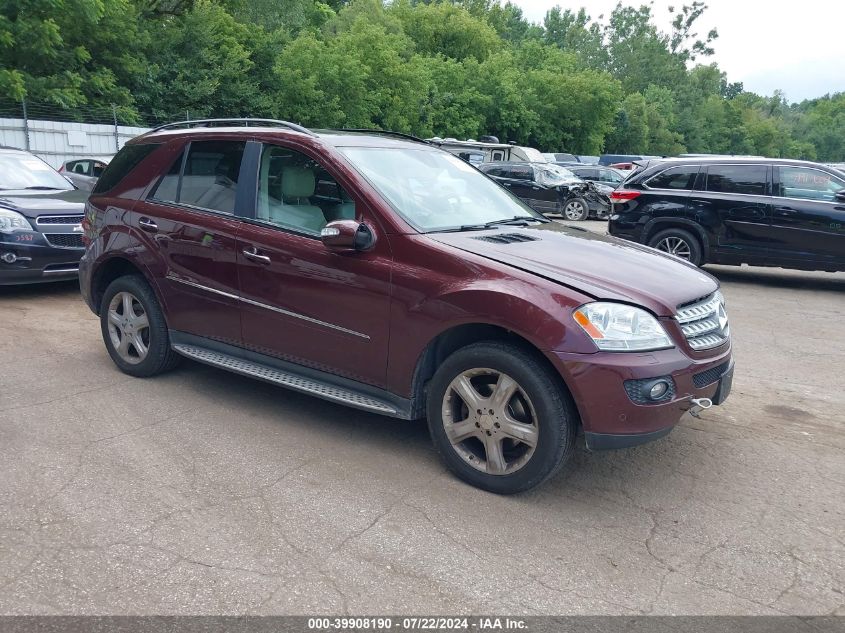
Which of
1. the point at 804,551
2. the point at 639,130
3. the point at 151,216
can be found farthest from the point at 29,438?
the point at 639,130

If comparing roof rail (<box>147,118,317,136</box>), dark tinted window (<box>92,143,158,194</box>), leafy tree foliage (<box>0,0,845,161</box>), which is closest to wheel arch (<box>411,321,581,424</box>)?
roof rail (<box>147,118,317,136</box>)

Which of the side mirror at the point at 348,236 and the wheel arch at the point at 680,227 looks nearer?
the side mirror at the point at 348,236

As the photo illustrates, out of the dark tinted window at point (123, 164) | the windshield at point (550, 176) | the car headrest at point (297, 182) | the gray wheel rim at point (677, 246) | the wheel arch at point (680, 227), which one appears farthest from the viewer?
the windshield at point (550, 176)

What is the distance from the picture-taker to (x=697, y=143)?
84875 mm

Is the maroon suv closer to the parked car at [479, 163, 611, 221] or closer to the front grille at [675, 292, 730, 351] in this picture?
the front grille at [675, 292, 730, 351]

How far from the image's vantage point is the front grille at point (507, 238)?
4281 mm

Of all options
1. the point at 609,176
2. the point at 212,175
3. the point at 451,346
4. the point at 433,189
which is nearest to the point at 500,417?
the point at 451,346

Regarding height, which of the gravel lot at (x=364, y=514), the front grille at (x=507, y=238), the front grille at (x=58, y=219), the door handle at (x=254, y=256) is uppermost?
the front grille at (x=507, y=238)

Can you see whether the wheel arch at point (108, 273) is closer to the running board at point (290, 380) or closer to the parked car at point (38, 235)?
the running board at point (290, 380)

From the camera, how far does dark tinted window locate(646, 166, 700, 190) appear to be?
10.8 metres

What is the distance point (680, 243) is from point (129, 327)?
784cm

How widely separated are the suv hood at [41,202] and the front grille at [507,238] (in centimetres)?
596

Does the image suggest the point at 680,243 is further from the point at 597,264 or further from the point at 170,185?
the point at 170,185

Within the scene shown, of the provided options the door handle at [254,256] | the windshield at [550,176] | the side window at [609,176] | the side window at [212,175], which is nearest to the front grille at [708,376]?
the door handle at [254,256]
